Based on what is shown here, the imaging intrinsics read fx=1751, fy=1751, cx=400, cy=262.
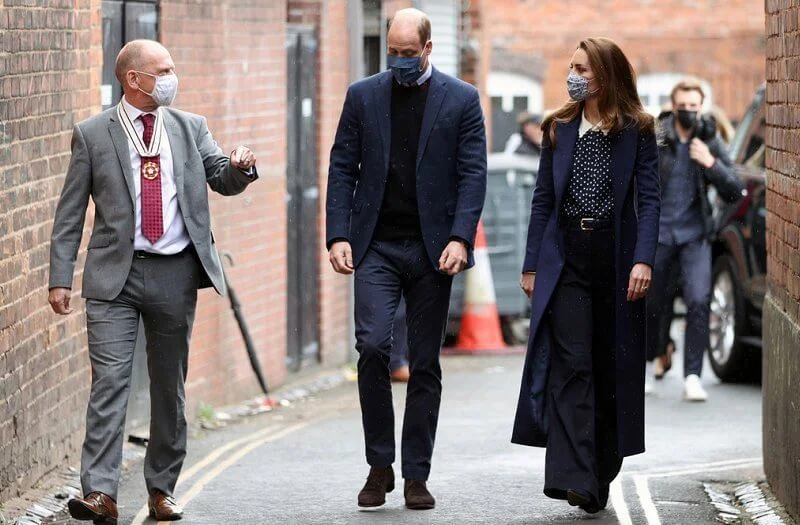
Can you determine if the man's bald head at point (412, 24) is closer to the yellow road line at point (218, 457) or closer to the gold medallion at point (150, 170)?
the gold medallion at point (150, 170)

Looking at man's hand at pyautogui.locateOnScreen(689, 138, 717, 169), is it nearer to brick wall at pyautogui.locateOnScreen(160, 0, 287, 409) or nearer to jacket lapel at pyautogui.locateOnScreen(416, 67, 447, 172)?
brick wall at pyautogui.locateOnScreen(160, 0, 287, 409)

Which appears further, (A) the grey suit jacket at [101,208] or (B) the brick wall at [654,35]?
(B) the brick wall at [654,35]

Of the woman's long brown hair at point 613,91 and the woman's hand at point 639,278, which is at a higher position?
the woman's long brown hair at point 613,91

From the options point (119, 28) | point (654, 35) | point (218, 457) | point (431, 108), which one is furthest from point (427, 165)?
point (654, 35)

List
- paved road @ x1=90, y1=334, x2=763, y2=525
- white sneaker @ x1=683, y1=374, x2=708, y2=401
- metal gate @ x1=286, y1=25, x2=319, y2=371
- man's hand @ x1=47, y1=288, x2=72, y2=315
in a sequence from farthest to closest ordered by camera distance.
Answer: metal gate @ x1=286, y1=25, x2=319, y2=371, white sneaker @ x1=683, y1=374, x2=708, y2=401, paved road @ x1=90, y1=334, x2=763, y2=525, man's hand @ x1=47, y1=288, x2=72, y2=315

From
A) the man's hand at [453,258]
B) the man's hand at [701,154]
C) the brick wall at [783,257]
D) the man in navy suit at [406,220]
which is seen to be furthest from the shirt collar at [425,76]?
the man's hand at [701,154]

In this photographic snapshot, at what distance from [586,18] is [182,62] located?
23.9m

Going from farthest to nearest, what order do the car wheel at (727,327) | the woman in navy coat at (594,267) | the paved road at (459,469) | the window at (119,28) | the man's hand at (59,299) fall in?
the car wheel at (727,327)
the window at (119,28)
the paved road at (459,469)
the woman in navy coat at (594,267)
the man's hand at (59,299)

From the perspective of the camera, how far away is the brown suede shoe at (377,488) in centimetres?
729

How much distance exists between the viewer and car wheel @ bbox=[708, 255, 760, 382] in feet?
41.2

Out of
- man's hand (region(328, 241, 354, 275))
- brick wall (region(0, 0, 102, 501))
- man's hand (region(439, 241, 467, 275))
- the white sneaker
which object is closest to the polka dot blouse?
man's hand (region(439, 241, 467, 275))

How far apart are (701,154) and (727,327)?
6.40 ft

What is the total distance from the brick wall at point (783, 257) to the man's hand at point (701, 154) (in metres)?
3.27

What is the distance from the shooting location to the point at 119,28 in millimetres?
9617
